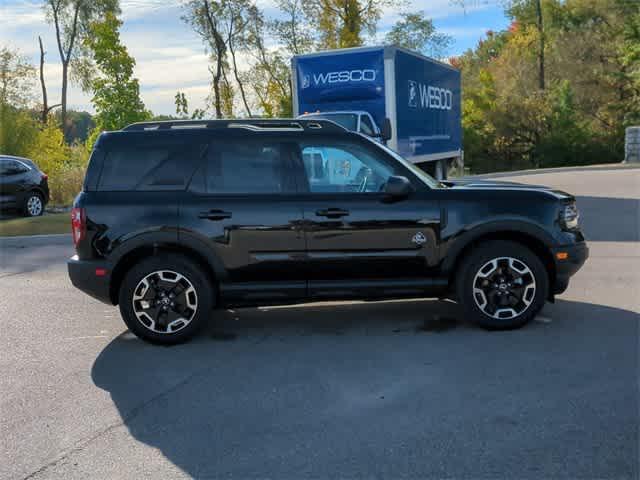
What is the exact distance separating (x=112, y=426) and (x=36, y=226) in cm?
1066

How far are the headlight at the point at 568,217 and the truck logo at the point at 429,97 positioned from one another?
1022 cm

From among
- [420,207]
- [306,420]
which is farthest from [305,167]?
[306,420]

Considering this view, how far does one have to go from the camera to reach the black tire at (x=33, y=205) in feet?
54.2

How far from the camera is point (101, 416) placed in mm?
4543

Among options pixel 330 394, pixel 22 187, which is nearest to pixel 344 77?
pixel 22 187

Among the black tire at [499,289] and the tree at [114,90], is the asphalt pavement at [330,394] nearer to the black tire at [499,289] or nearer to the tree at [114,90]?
the black tire at [499,289]

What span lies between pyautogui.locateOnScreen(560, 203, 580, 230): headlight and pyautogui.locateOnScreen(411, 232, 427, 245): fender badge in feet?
3.96

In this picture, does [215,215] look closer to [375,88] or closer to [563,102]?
[375,88]

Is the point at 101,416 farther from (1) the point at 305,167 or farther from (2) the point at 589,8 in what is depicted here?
(2) the point at 589,8

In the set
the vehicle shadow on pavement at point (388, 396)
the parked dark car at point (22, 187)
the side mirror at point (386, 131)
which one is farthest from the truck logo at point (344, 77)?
the vehicle shadow on pavement at point (388, 396)

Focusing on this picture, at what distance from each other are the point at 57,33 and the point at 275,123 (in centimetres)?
4567

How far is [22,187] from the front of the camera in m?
16.4

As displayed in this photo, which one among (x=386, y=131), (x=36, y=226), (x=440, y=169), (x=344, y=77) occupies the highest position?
(x=344, y=77)

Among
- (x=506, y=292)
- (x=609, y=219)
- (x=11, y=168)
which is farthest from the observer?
(x=11, y=168)
